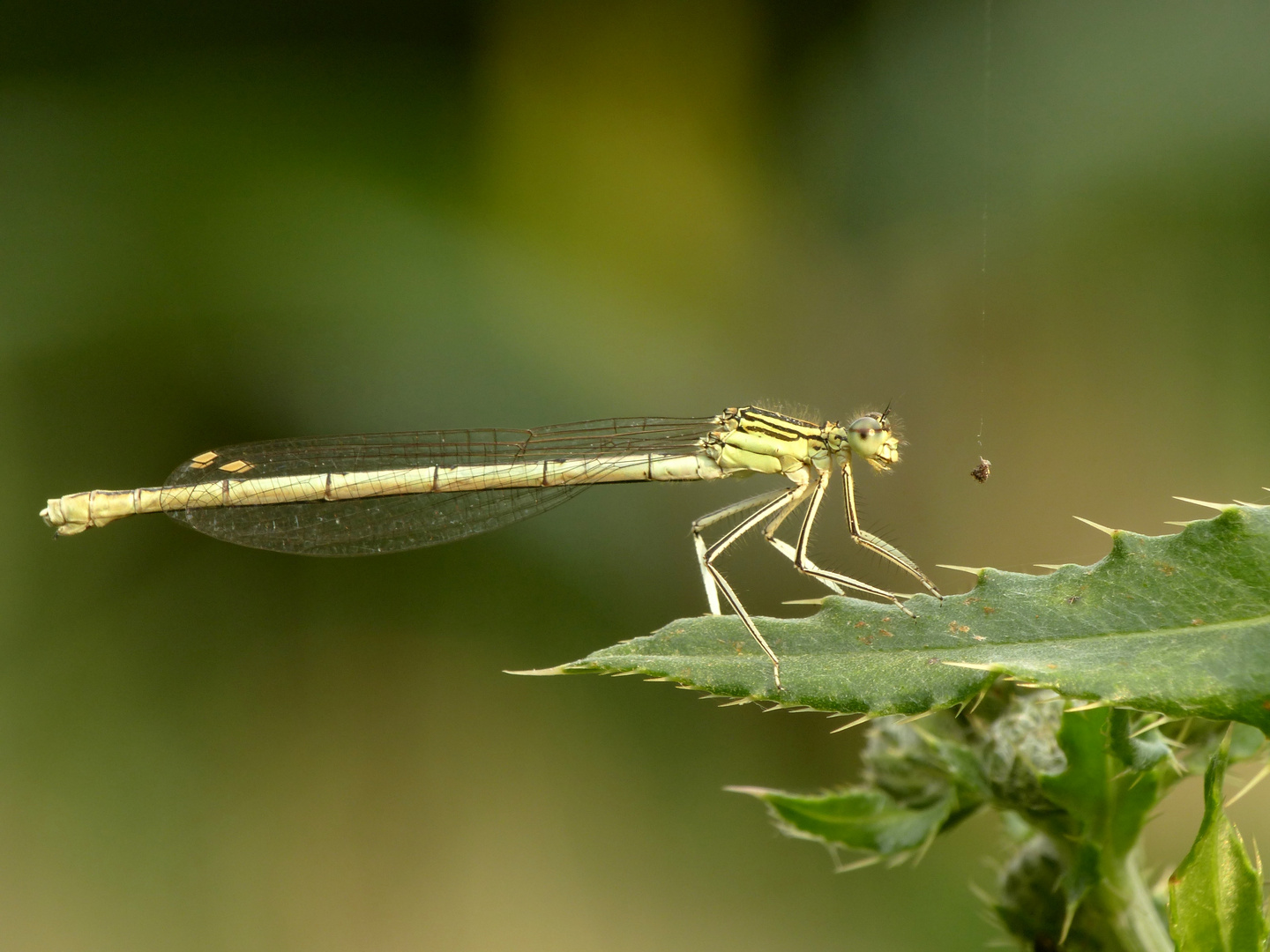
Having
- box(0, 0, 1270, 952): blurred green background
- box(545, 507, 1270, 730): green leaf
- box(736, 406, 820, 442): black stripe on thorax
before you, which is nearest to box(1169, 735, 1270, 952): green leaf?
box(545, 507, 1270, 730): green leaf

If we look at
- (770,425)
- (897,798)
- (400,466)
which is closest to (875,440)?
(770,425)

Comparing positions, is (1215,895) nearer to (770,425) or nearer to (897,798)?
(897,798)

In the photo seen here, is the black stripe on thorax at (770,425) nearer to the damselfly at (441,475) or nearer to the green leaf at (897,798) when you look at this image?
the damselfly at (441,475)

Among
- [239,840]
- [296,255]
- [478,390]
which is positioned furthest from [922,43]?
[239,840]

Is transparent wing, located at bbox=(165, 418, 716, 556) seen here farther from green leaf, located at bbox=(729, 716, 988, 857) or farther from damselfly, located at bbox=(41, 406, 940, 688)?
green leaf, located at bbox=(729, 716, 988, 857)

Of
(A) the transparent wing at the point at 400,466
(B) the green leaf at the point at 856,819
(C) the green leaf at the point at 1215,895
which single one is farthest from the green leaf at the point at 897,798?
(A) the transparent wing at the point at 400,466

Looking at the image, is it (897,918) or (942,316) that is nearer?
(897,918)

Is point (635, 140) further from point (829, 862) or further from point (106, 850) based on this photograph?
point (106, 850)

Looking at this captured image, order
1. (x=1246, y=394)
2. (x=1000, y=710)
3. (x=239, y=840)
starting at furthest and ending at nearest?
(x=239, y=840) → (x=1246, y=394) → (x=1000, y=710)
